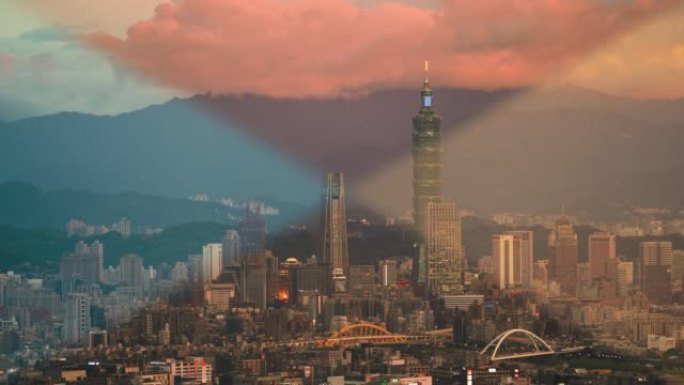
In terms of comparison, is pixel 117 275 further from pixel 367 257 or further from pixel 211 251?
pixel 367 257

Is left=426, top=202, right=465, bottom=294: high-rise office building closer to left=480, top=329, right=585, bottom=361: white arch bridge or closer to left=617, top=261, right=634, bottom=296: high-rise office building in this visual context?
left=617, top=261, right=634, bottom=296: high-rise office building

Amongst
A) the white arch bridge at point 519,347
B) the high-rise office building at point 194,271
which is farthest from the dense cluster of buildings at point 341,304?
the white arch bridge at point 519,347

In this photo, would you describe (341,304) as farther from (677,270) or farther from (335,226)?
(677,270)

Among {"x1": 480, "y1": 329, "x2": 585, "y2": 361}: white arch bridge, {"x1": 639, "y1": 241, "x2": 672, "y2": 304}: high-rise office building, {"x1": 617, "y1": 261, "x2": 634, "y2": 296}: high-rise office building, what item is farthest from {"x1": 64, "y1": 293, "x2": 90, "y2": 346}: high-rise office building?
{"x1": 639, "y1": 241, "x2": 672, "y2": 304}: high-rise office building

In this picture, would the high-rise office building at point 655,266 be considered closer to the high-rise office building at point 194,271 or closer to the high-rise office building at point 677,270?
the high-rise office building at point 677,270

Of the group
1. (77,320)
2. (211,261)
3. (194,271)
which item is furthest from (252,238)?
(77,320)

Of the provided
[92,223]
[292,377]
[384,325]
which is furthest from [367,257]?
[292,377]
